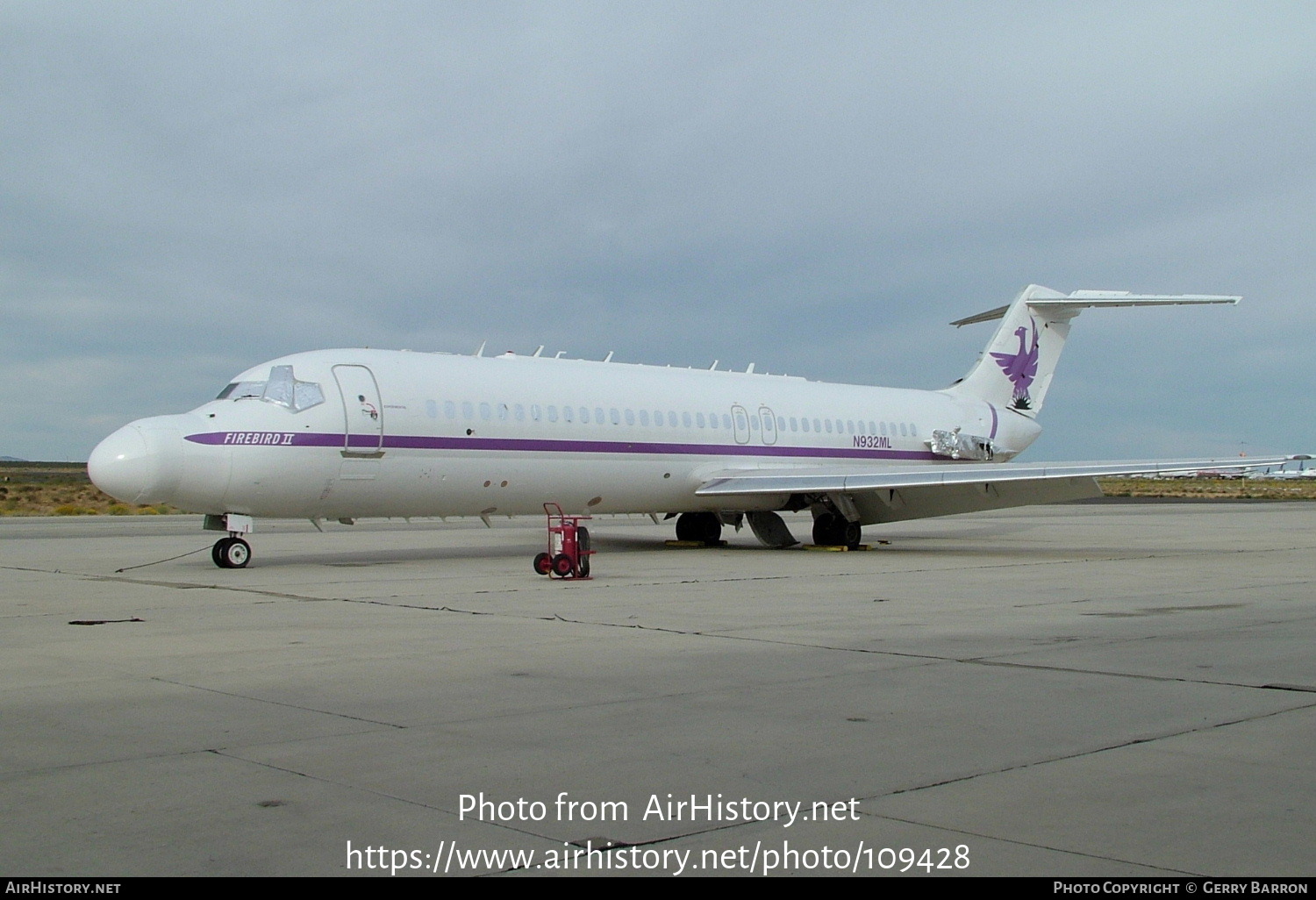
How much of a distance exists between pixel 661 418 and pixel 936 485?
5.33 meters

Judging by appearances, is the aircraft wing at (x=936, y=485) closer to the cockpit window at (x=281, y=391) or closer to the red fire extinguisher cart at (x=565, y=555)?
the red fire extinguisher cart at (x=565, y=555)

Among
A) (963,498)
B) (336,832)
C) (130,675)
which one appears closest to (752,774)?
(336,832)

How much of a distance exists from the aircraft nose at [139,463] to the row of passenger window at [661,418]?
399cm

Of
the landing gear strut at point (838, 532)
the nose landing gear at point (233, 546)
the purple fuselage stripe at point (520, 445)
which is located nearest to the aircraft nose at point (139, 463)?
the purple fuselage stripe at point (520, 445)

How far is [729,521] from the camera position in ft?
87.4

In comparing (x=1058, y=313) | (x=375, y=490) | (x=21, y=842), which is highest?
(x=1058, y=313)

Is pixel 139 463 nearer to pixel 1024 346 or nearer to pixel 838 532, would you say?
pixel 838 532

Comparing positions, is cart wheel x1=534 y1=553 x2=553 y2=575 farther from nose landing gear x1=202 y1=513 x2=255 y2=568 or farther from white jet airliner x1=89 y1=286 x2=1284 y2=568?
nose landing gear x1=202 y1=513 x2=255 y2=568

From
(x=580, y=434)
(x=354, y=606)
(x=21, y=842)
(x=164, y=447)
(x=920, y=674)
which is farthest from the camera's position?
(x=580, y=434)

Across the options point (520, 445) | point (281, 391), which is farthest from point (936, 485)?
point (281, 391)

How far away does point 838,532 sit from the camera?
79.8ft

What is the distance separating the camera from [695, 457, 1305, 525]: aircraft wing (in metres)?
20.9

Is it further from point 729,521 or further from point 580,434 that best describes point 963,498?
point 580,434

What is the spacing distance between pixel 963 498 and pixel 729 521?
17.1 ft
